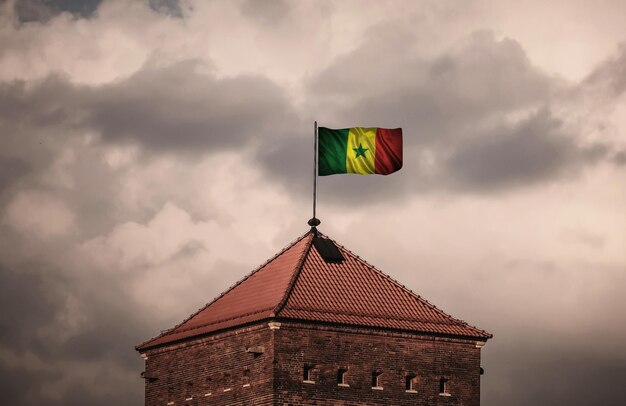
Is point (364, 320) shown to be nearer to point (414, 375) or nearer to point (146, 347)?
point (414, 375)

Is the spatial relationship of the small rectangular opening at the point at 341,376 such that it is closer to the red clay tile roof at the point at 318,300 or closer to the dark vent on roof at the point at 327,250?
the red clay tile roof at the point at 318,300

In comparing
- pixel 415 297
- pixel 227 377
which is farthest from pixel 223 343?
pixel 415 297

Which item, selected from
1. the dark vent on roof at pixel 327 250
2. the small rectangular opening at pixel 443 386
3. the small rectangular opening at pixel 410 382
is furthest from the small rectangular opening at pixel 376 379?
the dark vent on roof at pixel 327 250

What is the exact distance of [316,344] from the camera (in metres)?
97.1

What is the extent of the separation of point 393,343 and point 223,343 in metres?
6.38

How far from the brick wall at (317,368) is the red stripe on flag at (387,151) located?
22.2ft

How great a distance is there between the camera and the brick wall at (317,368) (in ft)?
317

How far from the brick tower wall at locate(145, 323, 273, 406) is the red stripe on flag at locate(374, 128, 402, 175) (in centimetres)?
866

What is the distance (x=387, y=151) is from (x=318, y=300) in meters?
6.96

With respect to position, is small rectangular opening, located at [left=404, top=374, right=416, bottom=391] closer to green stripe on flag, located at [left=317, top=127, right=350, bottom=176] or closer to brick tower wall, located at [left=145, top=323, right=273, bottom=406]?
brick tower wall, located at [left=145, top=323, right=273, bottom=406]

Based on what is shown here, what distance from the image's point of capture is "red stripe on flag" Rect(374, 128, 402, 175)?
10131 centimetres

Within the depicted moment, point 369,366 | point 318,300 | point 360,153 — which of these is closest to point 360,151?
point 360,153

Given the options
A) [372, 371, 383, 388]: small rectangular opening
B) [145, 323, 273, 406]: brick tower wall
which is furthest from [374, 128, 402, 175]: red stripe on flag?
[145, 323, 273, 406]: brick tower wall

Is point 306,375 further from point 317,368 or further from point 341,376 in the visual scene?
point 341,376
